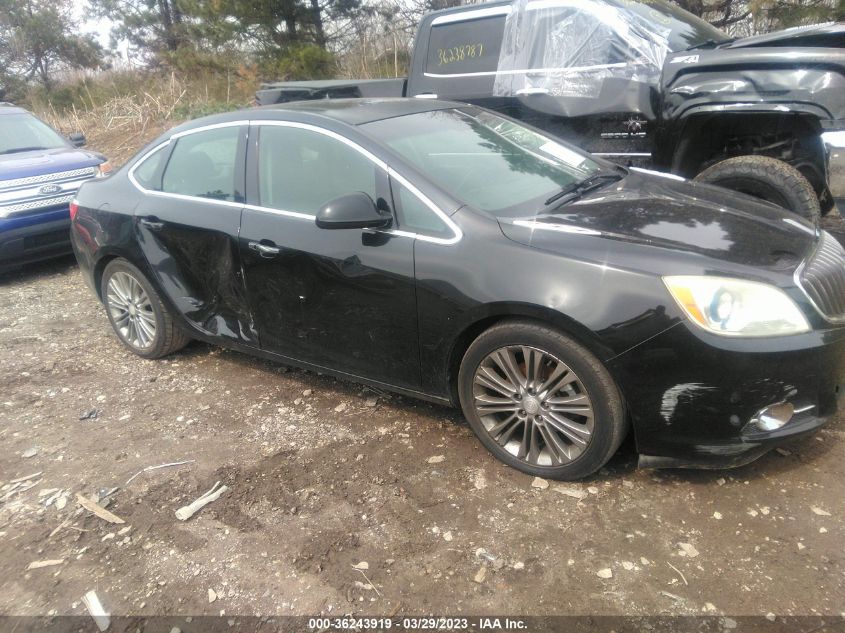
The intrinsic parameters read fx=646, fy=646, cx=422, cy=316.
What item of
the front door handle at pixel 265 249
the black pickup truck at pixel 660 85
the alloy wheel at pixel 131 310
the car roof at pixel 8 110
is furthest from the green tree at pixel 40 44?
the front door handle at pixel 265 249

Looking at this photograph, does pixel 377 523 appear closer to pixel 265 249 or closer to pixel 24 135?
pixel 265 249

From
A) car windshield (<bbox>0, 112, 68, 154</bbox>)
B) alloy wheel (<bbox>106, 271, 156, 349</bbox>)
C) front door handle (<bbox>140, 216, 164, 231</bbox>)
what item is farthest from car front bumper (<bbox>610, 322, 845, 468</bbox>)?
car windshield (<bbox>0, 112, 68, 154</bbox>)

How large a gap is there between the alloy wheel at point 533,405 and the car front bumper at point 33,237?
560 centimetres

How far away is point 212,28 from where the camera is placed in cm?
1512

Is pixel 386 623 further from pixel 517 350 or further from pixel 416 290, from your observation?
pixel 416 290

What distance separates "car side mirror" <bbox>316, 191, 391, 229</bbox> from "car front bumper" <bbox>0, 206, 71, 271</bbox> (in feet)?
16.2

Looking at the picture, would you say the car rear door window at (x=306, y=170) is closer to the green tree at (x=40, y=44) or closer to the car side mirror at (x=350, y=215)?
the car side mirror at (x=350, y=215)

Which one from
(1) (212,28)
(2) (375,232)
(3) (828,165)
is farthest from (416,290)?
(1) (212,28)

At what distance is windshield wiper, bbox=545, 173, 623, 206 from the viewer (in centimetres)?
324

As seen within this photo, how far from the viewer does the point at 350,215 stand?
9.66 feet

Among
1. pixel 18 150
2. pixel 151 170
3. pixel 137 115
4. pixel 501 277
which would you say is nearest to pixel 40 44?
pixel 137 115

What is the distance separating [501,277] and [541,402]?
1.87 ft

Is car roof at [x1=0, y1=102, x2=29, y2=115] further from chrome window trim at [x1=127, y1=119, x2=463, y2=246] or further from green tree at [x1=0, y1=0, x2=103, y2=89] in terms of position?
green tree at [x1=0, y1=0, x2=103, y2=89]

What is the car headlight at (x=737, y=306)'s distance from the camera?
2.43 meters
